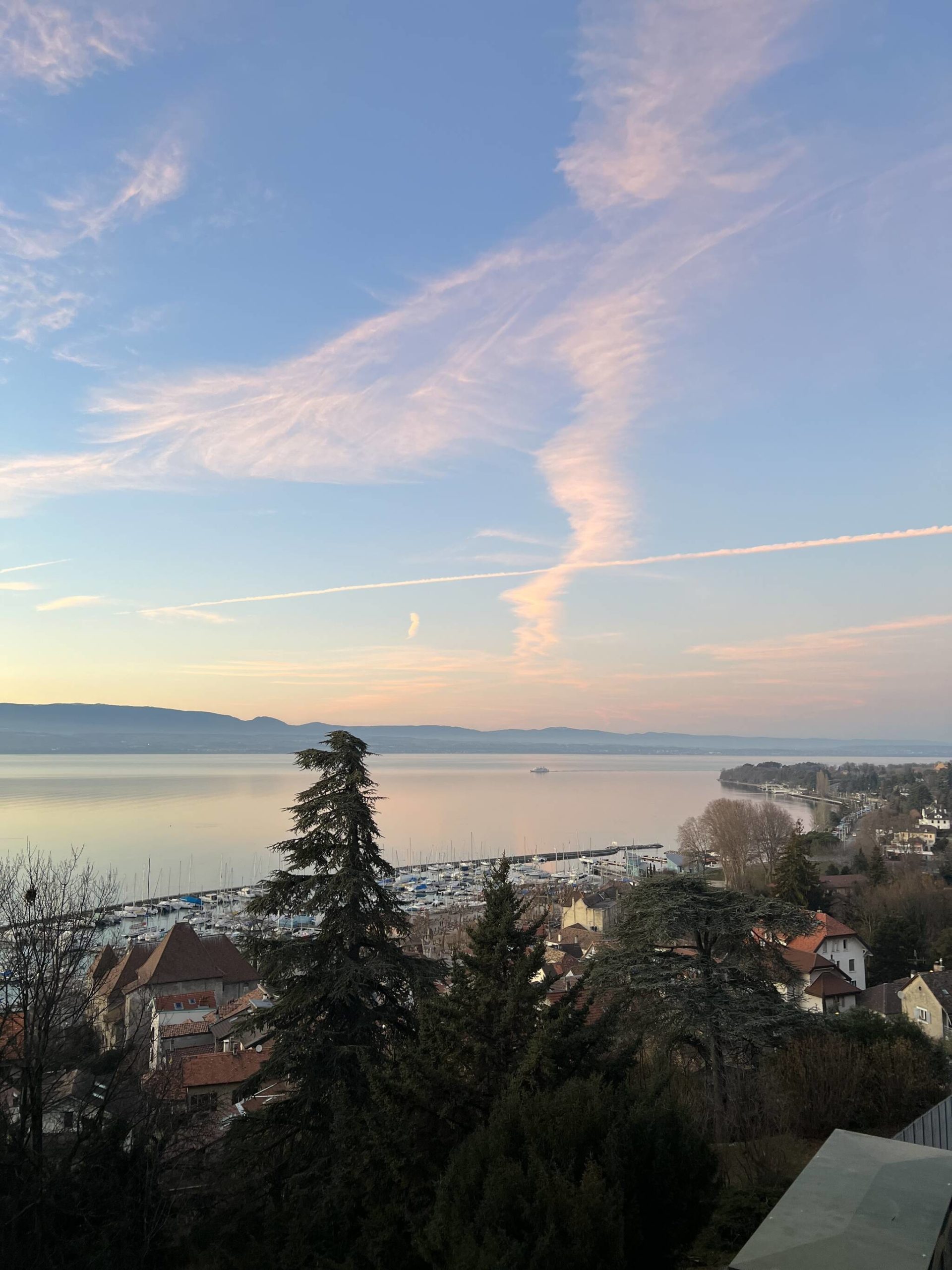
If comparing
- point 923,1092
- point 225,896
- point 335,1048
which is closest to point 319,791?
point 335,1048

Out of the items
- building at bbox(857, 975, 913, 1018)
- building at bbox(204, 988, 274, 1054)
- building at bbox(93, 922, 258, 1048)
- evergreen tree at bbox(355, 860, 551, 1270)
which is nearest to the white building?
building at bbox(857, 975, 913, 1018)

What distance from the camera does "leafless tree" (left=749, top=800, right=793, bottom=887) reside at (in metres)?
54.5

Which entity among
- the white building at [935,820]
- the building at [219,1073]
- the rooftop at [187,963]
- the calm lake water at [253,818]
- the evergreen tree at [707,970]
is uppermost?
the evergreen tree at [707,970]

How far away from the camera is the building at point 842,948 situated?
103ft

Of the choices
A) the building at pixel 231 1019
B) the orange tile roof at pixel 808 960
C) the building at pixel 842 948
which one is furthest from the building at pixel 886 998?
the building at pixel 231 1019

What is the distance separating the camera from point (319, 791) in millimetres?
11039

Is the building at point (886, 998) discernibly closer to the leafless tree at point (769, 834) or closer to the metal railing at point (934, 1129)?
the metal railing at point (934, 1129)

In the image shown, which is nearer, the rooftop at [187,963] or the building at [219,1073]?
the building at [219,1073]

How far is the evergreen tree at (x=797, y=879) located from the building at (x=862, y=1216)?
32.7m

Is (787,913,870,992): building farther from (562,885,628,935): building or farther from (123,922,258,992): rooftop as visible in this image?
(123,922,258,992): rooftop

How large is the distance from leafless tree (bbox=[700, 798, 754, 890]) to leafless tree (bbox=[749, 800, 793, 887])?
1.05 ft

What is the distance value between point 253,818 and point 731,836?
70.5 metres

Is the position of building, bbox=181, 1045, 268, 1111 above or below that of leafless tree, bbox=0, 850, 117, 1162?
below

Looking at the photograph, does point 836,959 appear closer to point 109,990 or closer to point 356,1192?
point 109,990
